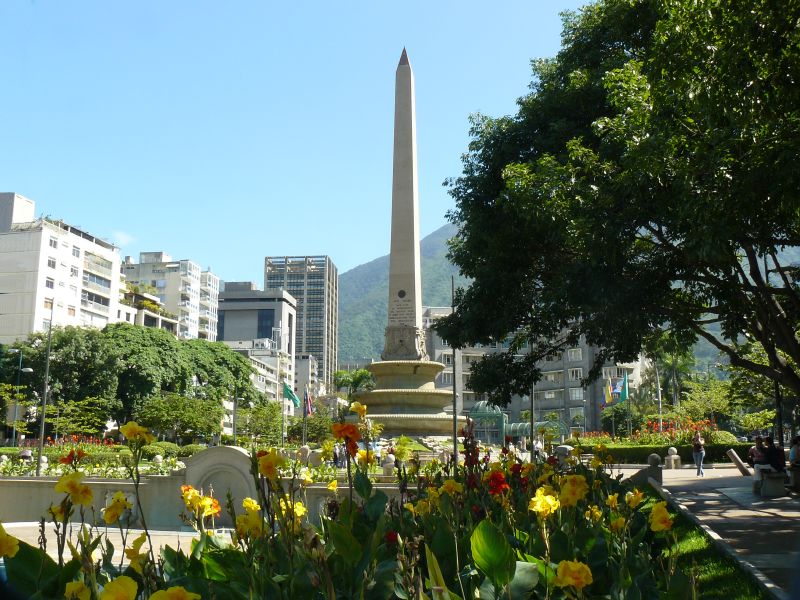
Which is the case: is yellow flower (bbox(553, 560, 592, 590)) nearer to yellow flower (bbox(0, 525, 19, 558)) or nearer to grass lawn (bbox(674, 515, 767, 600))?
yellow flower (bbox(0, 525, 19, 558))

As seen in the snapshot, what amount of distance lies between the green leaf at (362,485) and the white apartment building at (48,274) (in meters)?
63.5

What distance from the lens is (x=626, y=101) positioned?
43.6 feet

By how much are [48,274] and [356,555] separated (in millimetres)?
67350

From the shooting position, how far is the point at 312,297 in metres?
187

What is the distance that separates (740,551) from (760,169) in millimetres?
4528

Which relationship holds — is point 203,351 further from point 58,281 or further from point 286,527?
point 286,527

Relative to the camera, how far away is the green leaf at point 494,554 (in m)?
3.33

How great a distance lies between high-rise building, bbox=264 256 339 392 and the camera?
182 meters

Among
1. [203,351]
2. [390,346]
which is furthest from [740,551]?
[203,351]


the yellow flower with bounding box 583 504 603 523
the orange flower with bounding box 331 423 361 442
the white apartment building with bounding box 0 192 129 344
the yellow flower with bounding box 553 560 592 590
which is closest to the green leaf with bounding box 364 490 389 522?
the orange flower with bounding box 331 423 361 442

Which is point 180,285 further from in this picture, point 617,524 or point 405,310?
point 617,524

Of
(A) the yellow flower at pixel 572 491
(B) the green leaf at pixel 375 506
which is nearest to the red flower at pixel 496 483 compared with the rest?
(A) the yellow flower at pixel 572 491

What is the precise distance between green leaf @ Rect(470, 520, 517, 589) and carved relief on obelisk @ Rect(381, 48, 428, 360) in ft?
98.5

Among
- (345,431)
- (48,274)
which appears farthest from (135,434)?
(48,274)
